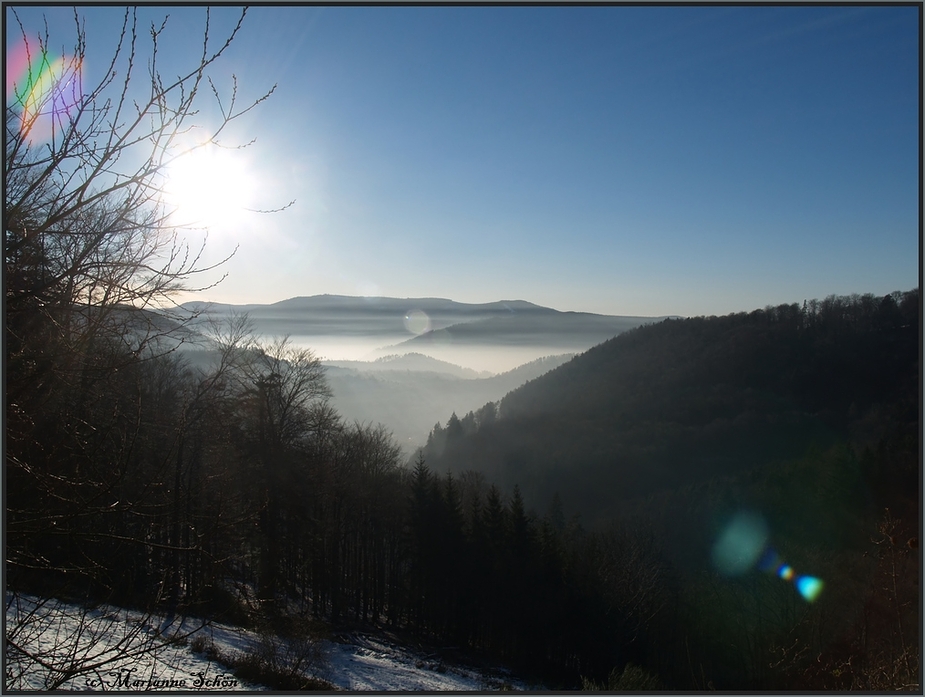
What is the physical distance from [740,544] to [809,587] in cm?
1277

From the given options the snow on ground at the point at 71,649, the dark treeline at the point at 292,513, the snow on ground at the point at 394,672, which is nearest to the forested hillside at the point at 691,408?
the dark treeline at the point at 292,513

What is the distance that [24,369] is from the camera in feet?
9.17

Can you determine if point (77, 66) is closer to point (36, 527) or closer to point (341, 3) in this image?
point (341, 3)

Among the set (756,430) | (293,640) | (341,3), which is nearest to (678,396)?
(756,430)

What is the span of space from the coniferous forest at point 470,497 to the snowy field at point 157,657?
0.93 ft

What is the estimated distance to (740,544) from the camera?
28.8 m

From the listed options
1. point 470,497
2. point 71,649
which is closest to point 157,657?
point 71,649

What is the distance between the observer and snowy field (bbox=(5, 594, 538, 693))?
2611 millimetres

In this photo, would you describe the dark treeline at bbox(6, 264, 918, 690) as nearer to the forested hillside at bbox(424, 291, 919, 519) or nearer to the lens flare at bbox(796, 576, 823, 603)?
the lens flare at bbox(796, 576, 823, 603)

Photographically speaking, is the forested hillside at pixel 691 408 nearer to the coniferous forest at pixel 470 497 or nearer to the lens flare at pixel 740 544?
the coniferous forest at pixel 470 497

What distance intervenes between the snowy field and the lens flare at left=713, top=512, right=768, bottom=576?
43.0ft

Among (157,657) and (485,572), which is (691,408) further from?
(157,657)

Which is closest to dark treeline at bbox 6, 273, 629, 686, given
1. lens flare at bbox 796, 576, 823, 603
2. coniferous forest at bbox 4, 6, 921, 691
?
coniferous forest at bbox 4, 6, 921, 691

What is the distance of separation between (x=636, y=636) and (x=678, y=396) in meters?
55.5
